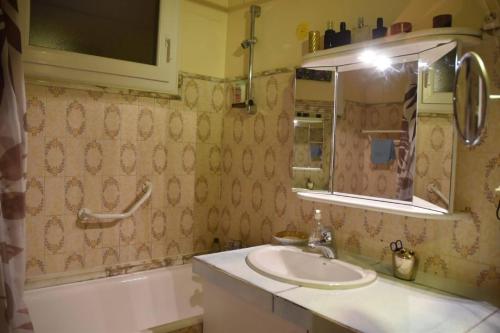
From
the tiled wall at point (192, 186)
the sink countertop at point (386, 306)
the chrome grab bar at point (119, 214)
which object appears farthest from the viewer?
the chrome grab bar at point (119, 214)

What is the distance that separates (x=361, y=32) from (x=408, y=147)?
555 mm

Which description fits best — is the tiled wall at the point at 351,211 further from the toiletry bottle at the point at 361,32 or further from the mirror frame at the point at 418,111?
the toiletry bottle at the point at 361,32

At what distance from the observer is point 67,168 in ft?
6.90

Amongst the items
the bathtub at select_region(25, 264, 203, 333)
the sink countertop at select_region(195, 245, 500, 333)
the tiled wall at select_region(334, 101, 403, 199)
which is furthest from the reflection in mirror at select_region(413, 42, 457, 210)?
the bathtub at select_region(25, 264, 203, 333)

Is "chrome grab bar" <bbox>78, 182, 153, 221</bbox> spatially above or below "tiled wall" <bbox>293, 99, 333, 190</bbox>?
below

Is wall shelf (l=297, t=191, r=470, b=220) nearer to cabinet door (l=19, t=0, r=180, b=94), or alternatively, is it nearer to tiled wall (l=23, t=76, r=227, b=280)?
tiled wall (l=23, t=76, r=227, b=280)

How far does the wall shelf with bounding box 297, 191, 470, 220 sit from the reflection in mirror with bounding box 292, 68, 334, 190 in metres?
0.09

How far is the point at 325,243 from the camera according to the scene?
1.84 m

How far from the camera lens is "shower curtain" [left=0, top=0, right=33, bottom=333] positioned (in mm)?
1553

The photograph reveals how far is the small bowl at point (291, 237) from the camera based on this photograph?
202 centimetres

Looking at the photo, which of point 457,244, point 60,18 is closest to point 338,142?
point 457,244

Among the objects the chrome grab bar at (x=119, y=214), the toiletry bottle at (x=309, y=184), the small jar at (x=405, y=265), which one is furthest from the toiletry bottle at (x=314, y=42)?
the chrome grab bar at (x=119, y=214)

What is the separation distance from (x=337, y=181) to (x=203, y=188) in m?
1.02

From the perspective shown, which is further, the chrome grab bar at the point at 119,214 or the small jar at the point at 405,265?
the chrome grab bar at the point at 119,214
